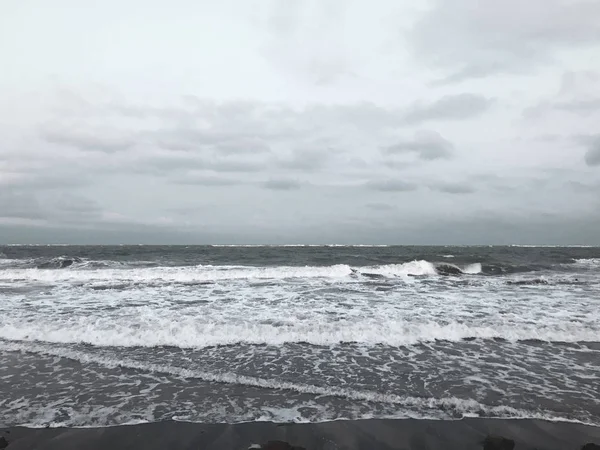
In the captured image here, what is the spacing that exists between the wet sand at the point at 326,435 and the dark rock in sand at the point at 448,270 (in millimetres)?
24067

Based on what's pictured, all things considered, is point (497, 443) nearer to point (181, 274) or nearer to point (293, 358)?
point (293, 358)

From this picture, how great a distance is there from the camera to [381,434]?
4.43 m

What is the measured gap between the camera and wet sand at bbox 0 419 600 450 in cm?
420

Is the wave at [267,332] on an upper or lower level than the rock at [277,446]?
upper

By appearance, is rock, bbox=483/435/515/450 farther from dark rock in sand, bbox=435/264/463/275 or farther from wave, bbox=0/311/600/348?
dark rock in sand, bbox=435/264/463/275

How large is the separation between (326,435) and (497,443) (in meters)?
1.93

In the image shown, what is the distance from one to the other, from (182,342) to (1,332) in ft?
15.3

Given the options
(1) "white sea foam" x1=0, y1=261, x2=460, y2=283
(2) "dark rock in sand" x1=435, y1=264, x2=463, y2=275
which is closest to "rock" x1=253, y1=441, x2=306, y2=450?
(1) "white sea foam" x1=0, y1=261, x2=460, y2=283

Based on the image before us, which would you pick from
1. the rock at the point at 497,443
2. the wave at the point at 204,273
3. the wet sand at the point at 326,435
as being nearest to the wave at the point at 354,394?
the wet sand at the point at 326,435

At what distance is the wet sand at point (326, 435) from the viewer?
420 cm

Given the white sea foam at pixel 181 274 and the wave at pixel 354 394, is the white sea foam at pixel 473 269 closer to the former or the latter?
the white sea foam at pixel 181 274

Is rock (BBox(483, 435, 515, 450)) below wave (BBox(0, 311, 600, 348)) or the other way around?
below

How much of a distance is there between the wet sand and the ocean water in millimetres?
231

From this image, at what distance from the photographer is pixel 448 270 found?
2833cm
